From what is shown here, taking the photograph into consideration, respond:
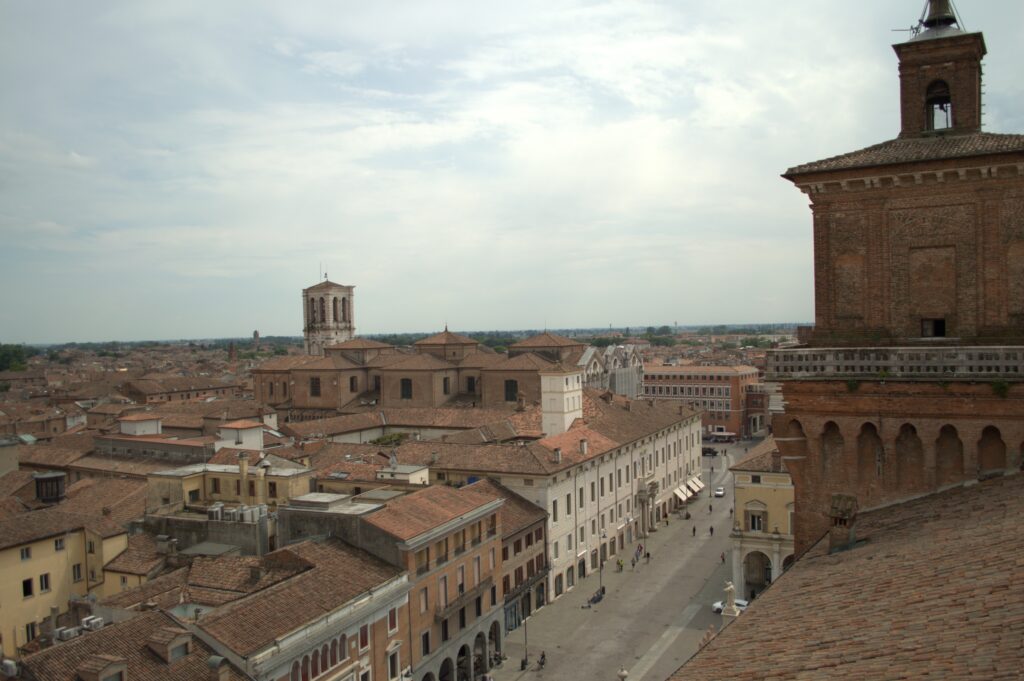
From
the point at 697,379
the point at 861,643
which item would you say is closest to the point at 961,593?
the point at 861,643

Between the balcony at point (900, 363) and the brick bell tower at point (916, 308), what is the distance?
0.07 feet

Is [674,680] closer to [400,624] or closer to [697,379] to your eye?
[400,624]

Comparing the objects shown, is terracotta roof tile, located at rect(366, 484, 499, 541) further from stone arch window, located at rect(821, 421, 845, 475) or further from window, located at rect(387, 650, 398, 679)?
stone arch window, located at rect(821, 421, 845, 475)

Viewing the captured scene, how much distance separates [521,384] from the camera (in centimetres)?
7294

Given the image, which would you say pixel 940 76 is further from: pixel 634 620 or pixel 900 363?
pixel 634 620

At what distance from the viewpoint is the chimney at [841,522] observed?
13047 mm

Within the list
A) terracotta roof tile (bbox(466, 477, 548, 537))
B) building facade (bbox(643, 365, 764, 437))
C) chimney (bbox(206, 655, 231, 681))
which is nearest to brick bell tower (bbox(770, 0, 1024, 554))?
chimney (bbox(206, 655, 231, 681))

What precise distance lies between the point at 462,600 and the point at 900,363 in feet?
84.1

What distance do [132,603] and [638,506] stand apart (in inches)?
1457

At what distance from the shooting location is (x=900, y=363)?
1371 cm

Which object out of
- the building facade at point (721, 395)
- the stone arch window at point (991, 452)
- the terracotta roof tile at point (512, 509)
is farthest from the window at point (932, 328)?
the building facade at point (721, 395)

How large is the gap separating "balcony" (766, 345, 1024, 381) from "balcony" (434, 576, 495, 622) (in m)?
22.8

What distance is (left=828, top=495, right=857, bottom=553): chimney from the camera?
13.0 meters

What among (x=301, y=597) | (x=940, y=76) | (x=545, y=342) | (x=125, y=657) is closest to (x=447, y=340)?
(x=545, y=342)
